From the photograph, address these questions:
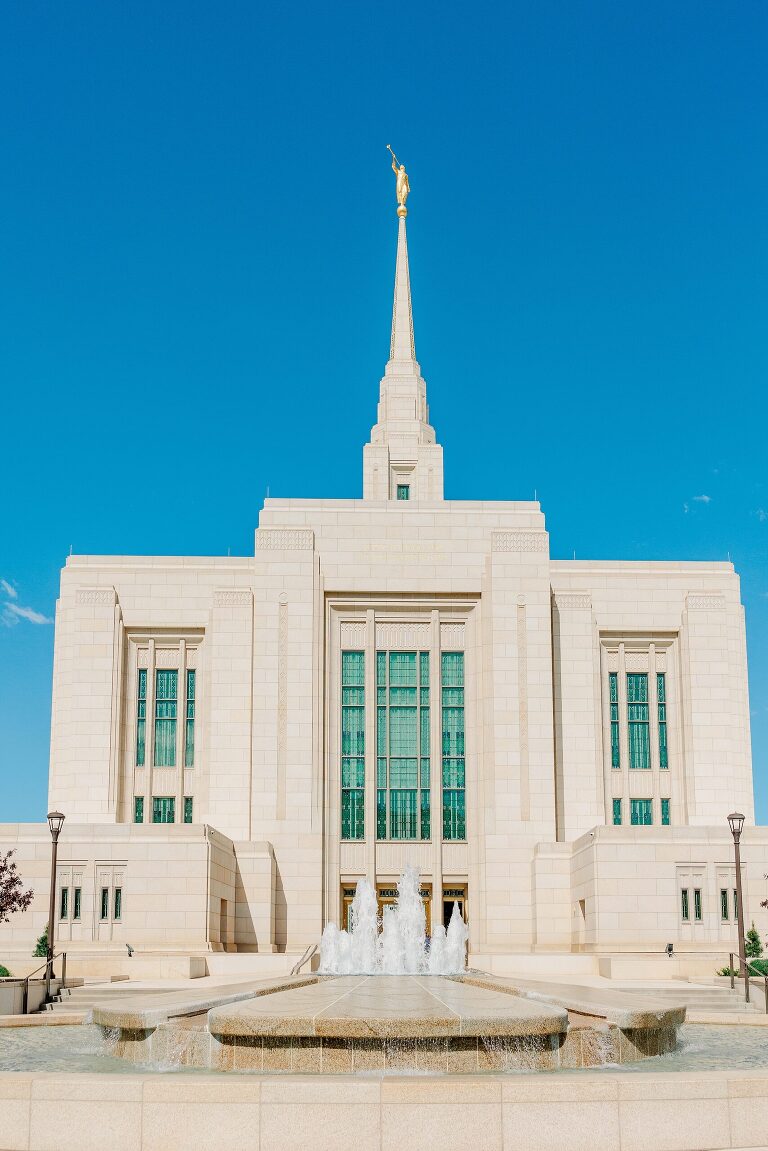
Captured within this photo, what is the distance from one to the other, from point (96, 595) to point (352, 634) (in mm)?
8993

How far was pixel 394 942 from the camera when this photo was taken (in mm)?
35906

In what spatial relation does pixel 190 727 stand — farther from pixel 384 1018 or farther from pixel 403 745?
pixel 384 1018

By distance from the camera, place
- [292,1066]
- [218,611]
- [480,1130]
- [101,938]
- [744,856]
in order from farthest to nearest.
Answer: [218,611] < [744,856] < [101,938] < [292,1066] < [480,1130]

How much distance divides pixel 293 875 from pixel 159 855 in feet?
23.2

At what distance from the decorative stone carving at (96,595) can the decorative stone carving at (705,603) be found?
2028 centimetres

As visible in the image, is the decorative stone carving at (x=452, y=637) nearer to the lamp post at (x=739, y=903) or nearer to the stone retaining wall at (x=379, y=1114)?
the lamp post at (x=739, y=903)

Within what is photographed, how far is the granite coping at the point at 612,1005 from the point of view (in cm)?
1456

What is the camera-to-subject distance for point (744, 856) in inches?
1564

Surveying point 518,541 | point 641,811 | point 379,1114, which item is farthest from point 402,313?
point 379,1114

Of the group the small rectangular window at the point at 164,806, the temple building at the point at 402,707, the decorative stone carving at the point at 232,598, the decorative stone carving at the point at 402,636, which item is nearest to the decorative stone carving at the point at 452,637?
the temple building at the point at 402,707

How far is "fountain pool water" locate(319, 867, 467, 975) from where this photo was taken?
3175cm

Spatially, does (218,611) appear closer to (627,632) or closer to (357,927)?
(357,927)

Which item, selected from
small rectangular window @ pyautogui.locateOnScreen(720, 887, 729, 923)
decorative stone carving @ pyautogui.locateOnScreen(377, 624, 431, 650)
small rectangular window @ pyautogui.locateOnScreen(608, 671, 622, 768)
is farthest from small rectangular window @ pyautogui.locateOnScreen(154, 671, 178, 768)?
small rectangular window @ pyautogui.locateOnScreen(720, 887, 729, 923)

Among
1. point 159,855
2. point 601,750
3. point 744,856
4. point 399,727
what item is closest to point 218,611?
point 399,727
